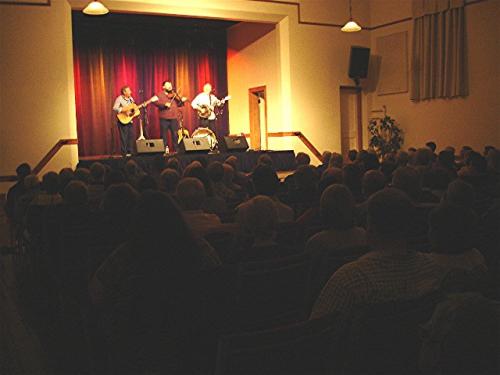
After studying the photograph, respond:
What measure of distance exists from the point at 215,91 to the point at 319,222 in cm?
1155

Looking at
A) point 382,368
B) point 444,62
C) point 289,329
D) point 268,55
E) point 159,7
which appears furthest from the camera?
point 268,55

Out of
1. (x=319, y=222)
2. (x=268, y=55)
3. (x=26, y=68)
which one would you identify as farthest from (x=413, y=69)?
(x=319, y=222)

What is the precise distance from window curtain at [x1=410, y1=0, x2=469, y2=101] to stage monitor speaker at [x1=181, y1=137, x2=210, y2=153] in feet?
15.6

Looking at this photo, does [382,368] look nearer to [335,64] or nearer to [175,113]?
[175,113]

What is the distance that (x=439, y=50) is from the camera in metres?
12.5

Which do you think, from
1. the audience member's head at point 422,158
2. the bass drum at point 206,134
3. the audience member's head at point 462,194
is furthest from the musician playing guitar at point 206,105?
the audience member's head at point 462,194

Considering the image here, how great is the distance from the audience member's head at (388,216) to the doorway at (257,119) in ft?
39.0

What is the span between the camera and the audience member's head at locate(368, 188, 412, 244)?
220cm

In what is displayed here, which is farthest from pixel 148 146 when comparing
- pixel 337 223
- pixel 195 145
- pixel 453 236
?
pixel 453 236

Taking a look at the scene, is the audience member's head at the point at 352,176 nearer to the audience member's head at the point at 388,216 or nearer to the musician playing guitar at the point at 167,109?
the audience member's head at the point at 388,216

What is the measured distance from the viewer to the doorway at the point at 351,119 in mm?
14172

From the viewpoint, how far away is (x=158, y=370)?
253 centimetres

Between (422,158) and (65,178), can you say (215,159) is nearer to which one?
(422,158)

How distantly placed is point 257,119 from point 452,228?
12222mm
